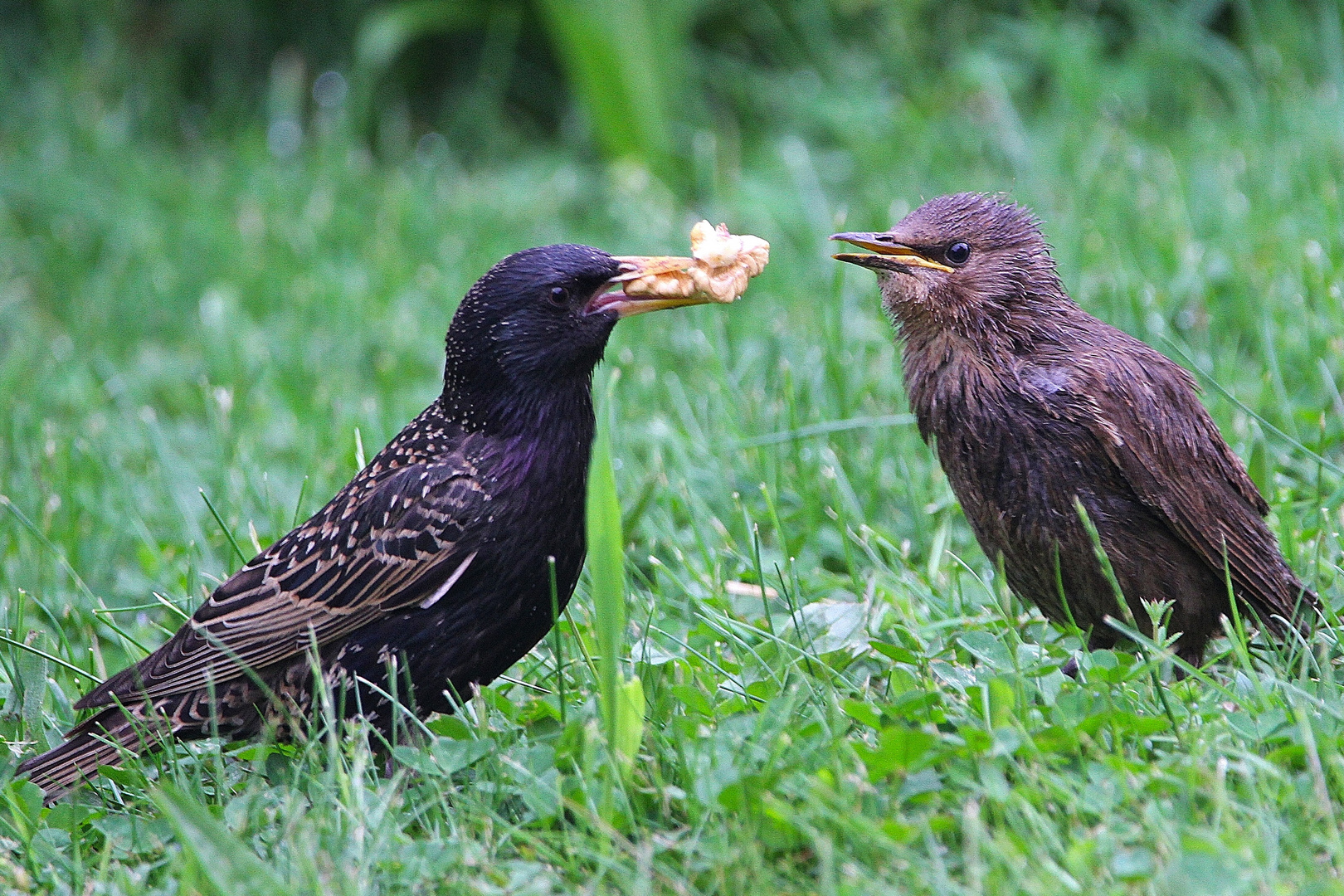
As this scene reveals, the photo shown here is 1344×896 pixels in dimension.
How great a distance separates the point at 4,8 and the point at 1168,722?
8224mm

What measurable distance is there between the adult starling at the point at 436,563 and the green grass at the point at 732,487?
14 cm

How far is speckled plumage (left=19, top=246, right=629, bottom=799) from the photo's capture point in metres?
3.19

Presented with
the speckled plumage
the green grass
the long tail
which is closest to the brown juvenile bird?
the green grass

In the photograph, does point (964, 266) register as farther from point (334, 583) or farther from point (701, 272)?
point (334, 583)

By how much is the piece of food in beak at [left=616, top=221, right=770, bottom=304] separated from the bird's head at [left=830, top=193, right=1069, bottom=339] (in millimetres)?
251

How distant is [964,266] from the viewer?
3.52 meters

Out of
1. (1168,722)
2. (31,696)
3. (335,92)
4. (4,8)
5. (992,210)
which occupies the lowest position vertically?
(1168,722)

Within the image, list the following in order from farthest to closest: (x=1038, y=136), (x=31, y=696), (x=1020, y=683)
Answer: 1. (x=1038, y=136)
2. (x=31, y=696)
3. (x=1020, y=683)

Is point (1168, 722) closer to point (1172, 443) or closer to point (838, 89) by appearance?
point (1172, 443)

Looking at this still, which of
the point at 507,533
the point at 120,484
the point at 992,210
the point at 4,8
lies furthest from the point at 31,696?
the point at 4,8

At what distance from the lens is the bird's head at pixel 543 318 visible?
3330 millimetres

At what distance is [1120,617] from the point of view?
11.0 feet

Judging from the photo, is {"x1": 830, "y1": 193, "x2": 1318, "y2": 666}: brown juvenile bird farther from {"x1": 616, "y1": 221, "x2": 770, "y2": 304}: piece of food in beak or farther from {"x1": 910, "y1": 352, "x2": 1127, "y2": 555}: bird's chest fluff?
{"x1": 616, "y1": 221, "x2": 770, "y2": 304}: piece of food in beak

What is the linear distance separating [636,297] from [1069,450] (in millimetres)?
1035
